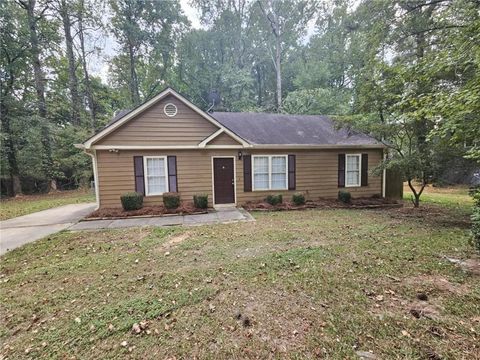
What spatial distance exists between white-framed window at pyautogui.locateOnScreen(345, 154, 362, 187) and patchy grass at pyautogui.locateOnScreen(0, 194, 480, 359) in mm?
5401

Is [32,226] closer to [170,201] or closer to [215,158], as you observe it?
[170,201]

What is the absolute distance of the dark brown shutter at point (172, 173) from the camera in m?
9.30

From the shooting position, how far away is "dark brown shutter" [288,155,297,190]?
1034 centimetres

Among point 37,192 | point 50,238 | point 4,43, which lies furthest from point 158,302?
point 4,43

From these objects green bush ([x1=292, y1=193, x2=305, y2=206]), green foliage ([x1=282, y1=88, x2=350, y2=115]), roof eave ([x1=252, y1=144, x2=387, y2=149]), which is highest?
green foliage ([x1=282, y1=88, x2=350, y2=115])

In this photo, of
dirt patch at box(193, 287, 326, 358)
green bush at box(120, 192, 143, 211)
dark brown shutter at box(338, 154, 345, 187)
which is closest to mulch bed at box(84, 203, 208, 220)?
green bush at box(120, 192, 143, 211)

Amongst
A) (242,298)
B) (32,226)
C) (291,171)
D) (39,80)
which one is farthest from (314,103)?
(39,80)

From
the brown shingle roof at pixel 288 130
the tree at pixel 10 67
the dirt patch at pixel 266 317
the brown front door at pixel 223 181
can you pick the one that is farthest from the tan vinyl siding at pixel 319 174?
the tree at pixel 10 67

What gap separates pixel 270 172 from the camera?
1017cm

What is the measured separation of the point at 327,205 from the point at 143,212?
23.7 feet

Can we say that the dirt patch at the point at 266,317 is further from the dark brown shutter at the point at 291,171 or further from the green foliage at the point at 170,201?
the dark brown shutter at the point at 291,171

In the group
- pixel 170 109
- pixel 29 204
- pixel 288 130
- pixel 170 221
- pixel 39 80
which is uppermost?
pixel 39 80

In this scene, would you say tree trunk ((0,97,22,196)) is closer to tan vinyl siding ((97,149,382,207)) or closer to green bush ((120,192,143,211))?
tan vinyl siding ((97,149,382,207))

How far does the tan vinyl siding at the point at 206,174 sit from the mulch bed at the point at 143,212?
1.92 ft
